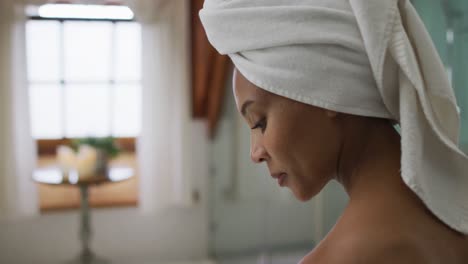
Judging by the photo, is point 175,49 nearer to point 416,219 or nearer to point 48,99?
point 48,99

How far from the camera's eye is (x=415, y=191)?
527mm

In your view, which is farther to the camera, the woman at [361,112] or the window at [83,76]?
the window at [83,76]

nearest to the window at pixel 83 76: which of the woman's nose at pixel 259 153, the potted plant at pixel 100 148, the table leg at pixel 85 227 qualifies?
the potted plant at pixel 100 148

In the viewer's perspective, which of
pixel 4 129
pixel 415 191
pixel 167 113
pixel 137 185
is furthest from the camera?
pixel 137 185

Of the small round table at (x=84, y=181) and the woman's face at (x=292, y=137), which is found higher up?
the woman's face at (x=292, y=137)

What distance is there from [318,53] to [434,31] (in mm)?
970

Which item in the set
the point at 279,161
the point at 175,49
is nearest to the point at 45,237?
the point at 175,49

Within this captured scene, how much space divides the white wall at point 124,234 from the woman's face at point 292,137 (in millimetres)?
2792

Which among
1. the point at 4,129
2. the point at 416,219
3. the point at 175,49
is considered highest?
the point at 416,219

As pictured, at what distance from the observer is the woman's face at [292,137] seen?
21.8 inches

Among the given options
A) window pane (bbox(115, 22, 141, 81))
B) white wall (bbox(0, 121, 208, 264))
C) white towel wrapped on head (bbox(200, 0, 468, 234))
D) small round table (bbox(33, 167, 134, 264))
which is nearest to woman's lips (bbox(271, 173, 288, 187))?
white towel wrapped on head (bbox(200, 0, 468, 234))

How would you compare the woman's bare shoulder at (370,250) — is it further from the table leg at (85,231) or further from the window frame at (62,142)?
the window frame at (62,142)

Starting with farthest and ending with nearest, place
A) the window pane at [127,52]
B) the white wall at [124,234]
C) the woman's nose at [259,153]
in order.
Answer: the window pane at [127,52] → the white wall at [124,234] → the woman's nose at [259,153]

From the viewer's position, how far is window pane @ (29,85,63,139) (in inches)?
131
